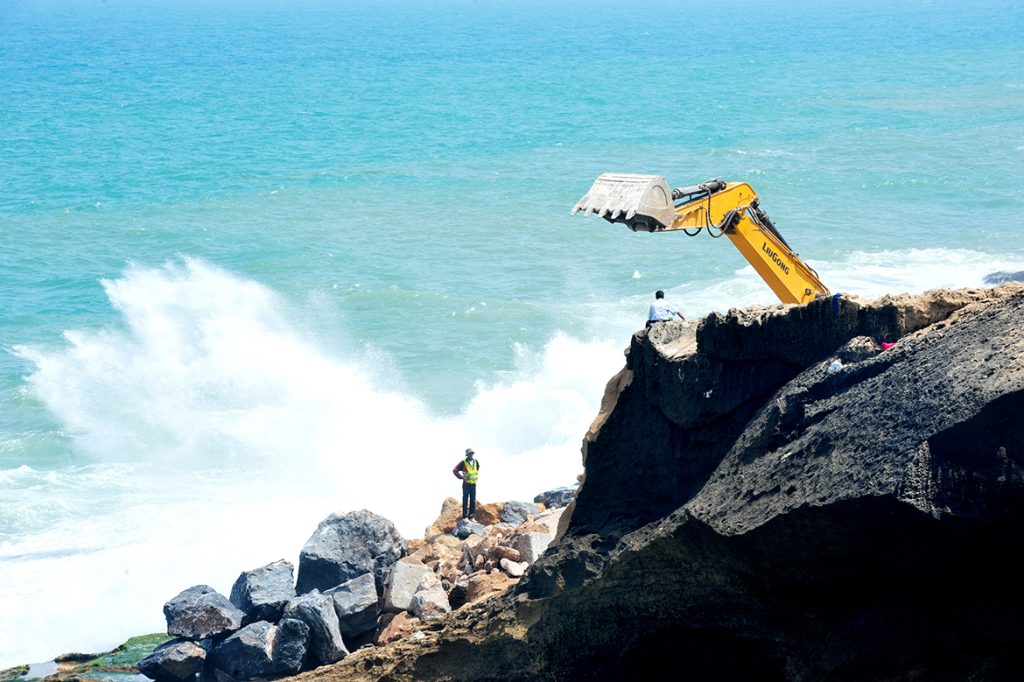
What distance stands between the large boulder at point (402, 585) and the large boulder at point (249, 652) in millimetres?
1222

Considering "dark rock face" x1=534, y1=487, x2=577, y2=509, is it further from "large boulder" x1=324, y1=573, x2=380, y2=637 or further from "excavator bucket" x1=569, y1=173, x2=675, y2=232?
"excavator bucket" x1=569, y1=173, x2=675, y2=232

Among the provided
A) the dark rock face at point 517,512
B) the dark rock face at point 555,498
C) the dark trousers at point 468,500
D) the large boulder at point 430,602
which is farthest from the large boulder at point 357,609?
the dark rock face at point 555,498

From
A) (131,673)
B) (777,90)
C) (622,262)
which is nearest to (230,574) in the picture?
(131,673)

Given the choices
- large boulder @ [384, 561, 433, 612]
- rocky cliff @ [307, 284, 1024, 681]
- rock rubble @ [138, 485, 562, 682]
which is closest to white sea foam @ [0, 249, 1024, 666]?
rock rubble @ [138, 485, 562, 682]

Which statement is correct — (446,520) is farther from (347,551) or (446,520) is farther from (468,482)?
(347,551)

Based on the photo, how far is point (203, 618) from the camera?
14664mm

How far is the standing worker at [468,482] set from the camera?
18.1 m

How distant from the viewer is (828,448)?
8.43 meters

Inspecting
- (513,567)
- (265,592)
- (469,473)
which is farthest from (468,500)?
(513,567)

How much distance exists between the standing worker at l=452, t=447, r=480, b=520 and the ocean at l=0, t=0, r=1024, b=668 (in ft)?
8.54

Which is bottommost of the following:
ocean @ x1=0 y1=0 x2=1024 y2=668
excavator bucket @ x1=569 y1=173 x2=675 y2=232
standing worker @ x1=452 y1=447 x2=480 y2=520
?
standing worker @ x1=452 y1=447 x2=480 y2=520

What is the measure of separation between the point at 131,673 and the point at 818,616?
9.46 m

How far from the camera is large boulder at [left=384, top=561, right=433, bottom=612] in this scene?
1359 cm

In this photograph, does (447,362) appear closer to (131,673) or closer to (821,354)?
(131,673)
